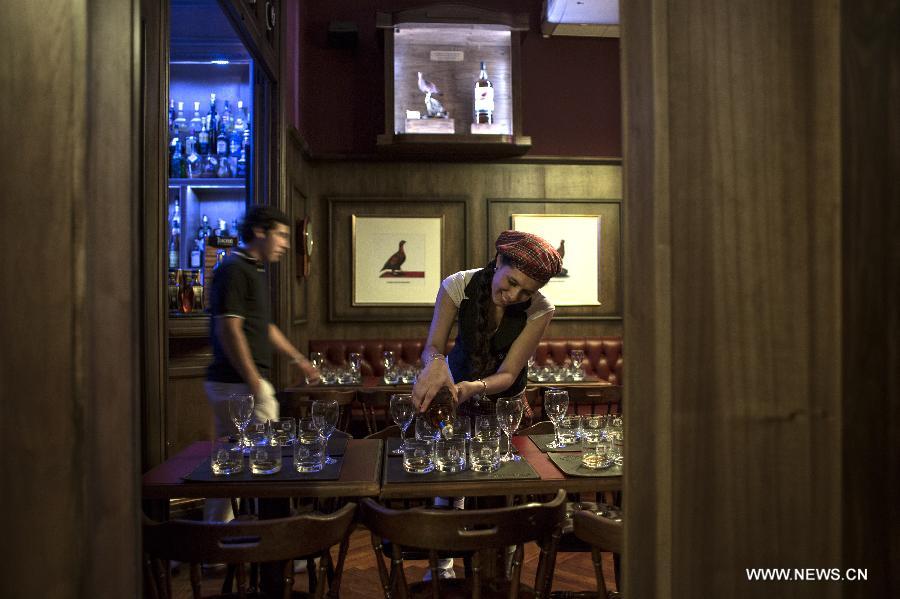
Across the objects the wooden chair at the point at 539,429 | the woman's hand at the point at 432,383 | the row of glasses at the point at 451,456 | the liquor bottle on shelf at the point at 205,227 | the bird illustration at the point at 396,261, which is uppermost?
the liquor bottle on shelf at the point at 205,227

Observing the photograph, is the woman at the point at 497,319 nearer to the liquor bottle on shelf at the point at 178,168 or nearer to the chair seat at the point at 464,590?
the chair seat at the point at 464,590

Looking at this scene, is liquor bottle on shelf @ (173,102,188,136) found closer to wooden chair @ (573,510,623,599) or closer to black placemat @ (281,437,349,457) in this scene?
black placemat @ (281,437,349,457)

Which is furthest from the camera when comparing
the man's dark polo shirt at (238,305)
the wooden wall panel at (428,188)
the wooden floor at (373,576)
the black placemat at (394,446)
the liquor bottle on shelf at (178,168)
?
the wooden wall panel at (428,188)

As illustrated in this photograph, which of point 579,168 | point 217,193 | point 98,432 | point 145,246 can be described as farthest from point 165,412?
point 579,168

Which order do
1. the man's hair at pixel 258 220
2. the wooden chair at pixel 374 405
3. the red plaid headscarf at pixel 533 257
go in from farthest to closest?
the wooden chair at pixel 374 405 < the man's hair at pixel 258 220 < the red plaid headscarf at pixel 533 257

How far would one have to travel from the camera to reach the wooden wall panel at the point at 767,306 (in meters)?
1.08

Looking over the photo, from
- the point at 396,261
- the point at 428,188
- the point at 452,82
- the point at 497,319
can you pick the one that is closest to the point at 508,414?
the point at 497,319

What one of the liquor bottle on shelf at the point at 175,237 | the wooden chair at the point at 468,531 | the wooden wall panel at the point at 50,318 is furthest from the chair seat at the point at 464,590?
the liquor bottle on shelf at the point at 175,237

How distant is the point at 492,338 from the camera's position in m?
3.07

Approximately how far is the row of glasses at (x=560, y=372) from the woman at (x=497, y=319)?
203 cm

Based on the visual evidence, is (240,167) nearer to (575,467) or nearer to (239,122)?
(239,122)

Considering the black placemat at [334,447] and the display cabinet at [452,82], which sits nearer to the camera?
the black placemat at [334,447]

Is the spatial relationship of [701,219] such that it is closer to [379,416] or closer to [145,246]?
[145,246]

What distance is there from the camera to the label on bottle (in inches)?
228
